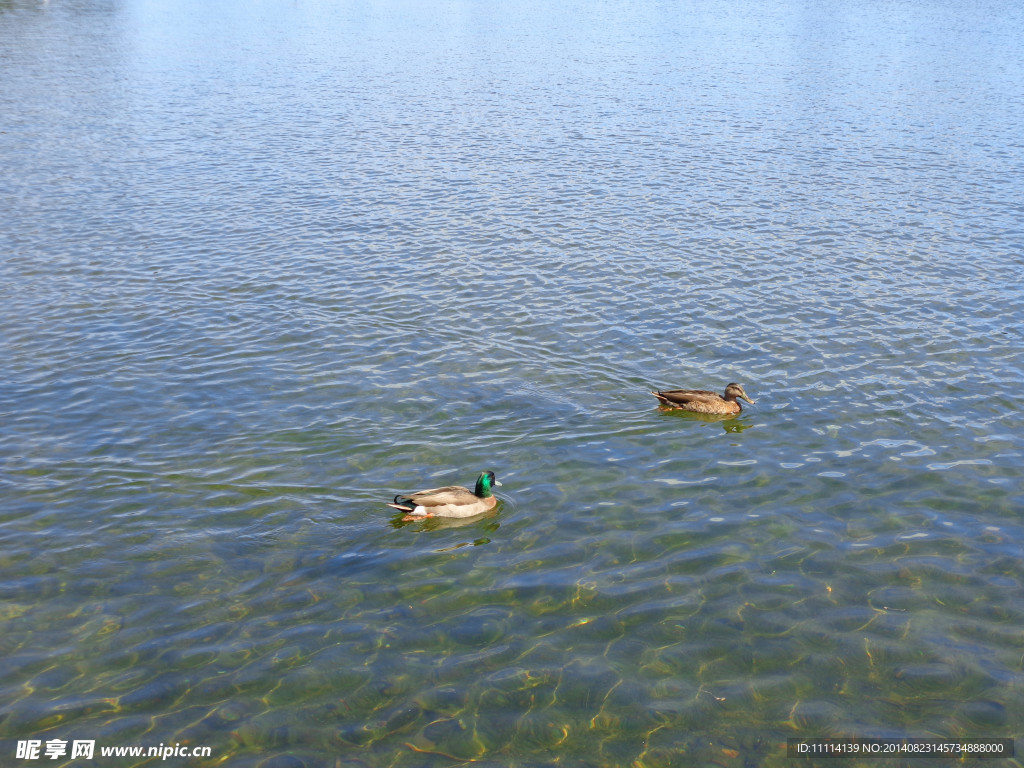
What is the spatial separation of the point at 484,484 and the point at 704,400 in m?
4.71

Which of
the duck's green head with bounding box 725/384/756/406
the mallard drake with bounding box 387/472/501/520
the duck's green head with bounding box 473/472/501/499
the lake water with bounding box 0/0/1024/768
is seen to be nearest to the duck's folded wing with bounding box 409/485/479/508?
the mallard drake with bounding box 387/472/501/520

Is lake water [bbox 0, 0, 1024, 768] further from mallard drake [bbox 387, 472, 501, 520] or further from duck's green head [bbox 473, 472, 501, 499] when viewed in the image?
duck's green head [bbox 473, 472, 501, 499]

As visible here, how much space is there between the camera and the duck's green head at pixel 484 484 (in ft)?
42.2

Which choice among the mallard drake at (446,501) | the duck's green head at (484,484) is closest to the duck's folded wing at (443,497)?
the mallard drake at (446,501)

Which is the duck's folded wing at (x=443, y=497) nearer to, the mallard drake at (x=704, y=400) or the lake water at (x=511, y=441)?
the lake water at (x=511, y=441)

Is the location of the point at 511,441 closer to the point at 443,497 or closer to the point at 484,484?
the point at 484,484

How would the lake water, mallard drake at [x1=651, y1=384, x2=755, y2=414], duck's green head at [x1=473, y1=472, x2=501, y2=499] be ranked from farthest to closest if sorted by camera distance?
mallard drake at [x1=651, y1=384, x2=755, y2=414]
duck's green head at [x1=473, y1=472, x2=501, y2=499]
the lake water

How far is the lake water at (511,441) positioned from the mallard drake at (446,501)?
33 cm

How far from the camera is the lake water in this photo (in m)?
9.60

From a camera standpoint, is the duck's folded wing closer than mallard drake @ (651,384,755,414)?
Yes

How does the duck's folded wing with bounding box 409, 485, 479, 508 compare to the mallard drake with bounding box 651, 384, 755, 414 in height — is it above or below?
below

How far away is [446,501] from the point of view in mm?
12555

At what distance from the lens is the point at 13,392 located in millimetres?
16562

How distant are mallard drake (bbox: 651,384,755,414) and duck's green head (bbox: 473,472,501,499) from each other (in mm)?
4330
